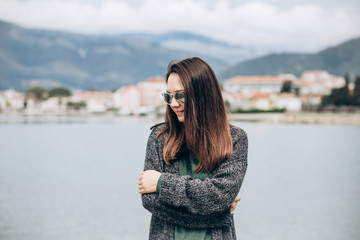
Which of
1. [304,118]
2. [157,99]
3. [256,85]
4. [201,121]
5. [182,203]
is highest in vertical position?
[256,85]

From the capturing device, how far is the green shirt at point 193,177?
1255 mm

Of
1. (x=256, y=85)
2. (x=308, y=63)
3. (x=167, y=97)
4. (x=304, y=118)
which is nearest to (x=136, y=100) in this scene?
(x=256, y=85)

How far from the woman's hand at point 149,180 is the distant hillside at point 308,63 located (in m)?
137

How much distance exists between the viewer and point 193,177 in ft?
4.26

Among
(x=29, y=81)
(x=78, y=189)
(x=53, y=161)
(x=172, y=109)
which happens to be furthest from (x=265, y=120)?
(x=29, y=81)

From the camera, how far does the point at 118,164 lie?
20109 mm

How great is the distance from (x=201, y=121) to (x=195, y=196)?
0.68 feet

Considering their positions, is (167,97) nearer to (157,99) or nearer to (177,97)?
(177,97)

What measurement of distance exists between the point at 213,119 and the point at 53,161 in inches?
841

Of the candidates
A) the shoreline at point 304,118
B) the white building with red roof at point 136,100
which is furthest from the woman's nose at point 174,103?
the white building with red roof at point 136,100

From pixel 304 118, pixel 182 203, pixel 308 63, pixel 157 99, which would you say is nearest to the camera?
pixel 182 203

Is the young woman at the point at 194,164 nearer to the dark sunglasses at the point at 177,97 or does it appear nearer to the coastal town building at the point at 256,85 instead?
the dark sunglasses at the point at 177,97

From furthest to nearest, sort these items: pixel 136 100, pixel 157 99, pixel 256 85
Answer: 1. pixel 256 85
2. pixel 157 99
3. pixel 136 100

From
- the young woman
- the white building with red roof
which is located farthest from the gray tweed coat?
the white building with red roof
